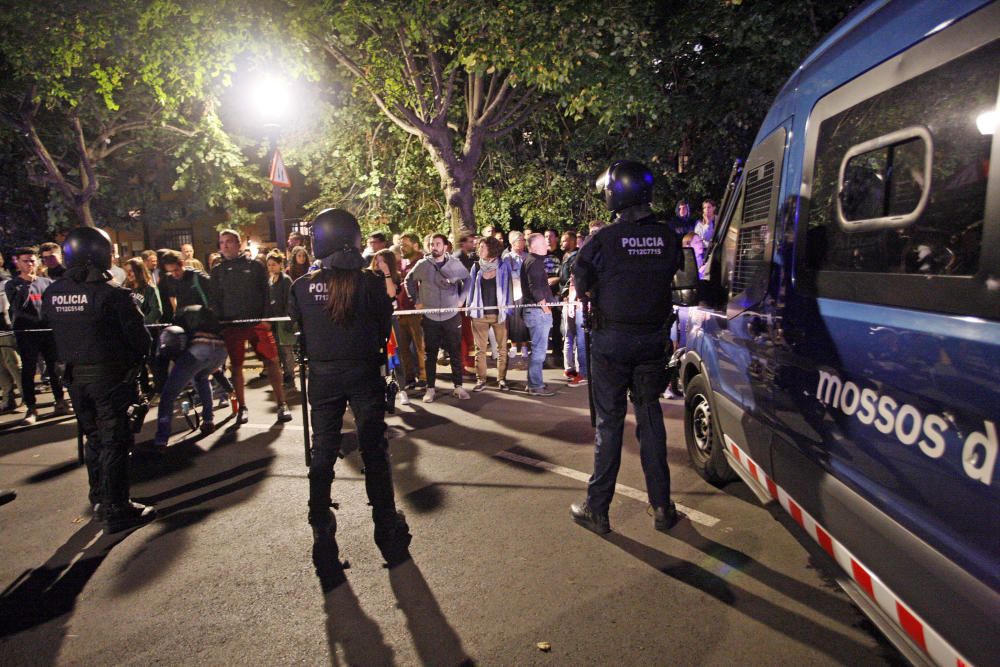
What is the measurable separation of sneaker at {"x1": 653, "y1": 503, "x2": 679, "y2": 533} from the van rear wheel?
1.96 feet

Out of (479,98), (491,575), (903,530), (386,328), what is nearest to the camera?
(903,530)

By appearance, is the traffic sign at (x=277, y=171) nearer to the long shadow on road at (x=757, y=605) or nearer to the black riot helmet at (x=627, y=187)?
the black riot helmet at (x=627, y=187)

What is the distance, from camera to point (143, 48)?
11.1m

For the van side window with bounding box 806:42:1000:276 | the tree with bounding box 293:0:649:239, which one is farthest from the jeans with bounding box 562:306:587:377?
the van side window with bounding box 806:42:1000:276

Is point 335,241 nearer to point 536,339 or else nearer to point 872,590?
point 872,590

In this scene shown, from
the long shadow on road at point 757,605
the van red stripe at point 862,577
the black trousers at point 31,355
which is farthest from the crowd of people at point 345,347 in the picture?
the black trousers at point 31,355

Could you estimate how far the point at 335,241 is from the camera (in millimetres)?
3293

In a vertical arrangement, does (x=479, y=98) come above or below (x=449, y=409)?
above

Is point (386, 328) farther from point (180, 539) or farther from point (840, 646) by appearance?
point (840, 646)

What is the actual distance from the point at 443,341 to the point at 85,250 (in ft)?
13.6

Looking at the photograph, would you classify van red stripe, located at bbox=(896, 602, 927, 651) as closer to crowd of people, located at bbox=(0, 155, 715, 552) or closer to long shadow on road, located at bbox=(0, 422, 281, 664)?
crowd of people, located at bbox=(0, 155, 715, 552)

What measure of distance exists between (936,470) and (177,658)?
3.02m

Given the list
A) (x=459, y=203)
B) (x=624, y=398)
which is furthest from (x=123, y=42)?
(x=624, y=398)

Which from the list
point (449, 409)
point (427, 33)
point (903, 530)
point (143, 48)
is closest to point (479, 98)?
point (427, 33)
